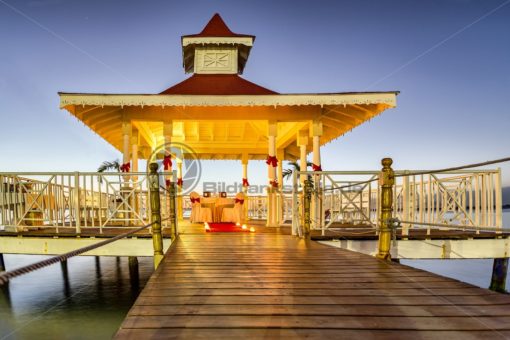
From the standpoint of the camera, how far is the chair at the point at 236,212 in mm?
10438

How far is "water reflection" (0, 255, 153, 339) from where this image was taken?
7.45 metres

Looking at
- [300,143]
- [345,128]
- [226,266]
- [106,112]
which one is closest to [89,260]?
[106,112]

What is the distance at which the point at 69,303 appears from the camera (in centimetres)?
978

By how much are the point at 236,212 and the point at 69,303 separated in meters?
5.54

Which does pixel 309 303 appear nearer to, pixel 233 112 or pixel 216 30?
pixel 233 112

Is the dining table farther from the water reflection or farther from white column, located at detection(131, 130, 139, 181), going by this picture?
the water reflection

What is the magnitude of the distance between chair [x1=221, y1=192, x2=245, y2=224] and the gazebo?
4.63 feet

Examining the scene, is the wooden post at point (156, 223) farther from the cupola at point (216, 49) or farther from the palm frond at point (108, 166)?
the palm frond at point (108, 166)

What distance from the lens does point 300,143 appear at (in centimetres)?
1116

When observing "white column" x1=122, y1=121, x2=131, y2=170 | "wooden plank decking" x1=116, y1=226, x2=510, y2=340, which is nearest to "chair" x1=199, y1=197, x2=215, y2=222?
"white column" x1=122, y1=121, x2=131, y2=170

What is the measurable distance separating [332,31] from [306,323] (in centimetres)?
1854

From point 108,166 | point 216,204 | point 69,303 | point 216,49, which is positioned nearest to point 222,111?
point 216,204

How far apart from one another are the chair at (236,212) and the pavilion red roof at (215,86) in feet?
11.0

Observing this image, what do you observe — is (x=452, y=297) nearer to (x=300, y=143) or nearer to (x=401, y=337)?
(x=401, y=337)
